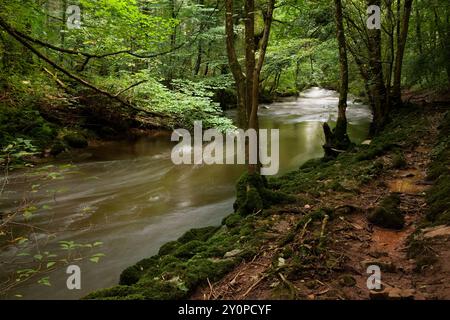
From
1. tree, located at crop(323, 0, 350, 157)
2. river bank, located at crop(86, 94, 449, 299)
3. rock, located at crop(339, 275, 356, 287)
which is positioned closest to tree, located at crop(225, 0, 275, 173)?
river bank, located at crop(86, 94, 449, 299)

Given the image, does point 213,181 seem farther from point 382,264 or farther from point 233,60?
point 382,264

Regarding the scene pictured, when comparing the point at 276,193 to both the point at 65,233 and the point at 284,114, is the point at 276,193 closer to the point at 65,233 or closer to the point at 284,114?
the point at 65,233

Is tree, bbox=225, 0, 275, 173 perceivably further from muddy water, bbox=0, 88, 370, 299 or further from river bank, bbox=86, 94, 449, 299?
muddy water, bbox=0, 88, 370, 299

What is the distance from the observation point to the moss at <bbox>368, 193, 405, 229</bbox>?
15.8 feet

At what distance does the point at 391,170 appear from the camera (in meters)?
7.45

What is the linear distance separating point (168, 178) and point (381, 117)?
288 inches

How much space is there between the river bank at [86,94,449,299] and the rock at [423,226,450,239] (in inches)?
0.8

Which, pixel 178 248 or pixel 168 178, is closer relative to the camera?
pixel 178 248

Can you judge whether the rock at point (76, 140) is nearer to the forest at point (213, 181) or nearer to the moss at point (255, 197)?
the forest at point (213, 181)

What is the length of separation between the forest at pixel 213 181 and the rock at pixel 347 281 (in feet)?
0.07

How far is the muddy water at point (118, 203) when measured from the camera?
607 centimetres

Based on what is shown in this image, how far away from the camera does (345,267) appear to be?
3758 mm
